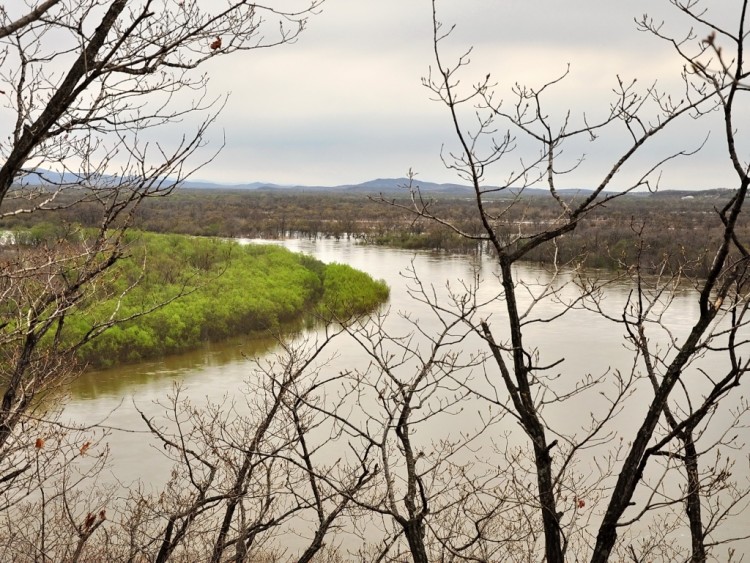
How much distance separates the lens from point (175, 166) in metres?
3.33

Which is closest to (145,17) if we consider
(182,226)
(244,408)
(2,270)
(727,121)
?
(2,270)

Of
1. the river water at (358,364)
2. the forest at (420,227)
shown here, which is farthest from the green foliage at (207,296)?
the forest at (420,227)

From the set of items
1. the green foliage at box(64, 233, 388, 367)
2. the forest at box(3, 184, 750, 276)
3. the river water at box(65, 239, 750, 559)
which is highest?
the forest at box(3, 184, 750, 276)

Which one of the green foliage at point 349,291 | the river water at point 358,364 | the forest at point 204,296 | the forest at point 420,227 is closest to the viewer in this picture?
the river water at point 358,364

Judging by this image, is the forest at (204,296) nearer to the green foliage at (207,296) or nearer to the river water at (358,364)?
the green foliage at (207,296)

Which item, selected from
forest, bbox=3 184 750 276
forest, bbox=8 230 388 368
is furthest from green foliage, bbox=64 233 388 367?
forest, bbox=3 184 750 276

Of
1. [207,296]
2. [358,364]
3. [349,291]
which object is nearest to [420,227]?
[349,291]

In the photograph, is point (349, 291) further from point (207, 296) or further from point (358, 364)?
point (358, 364)

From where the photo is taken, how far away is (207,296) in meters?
20.0

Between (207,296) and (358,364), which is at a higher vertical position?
(207,296)

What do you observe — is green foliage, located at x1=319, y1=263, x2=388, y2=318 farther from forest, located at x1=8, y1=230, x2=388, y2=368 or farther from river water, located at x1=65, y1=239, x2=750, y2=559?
river water, located at x1=65, y1=239, x2=750, y2=559

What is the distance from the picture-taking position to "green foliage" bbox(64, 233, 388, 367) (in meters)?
16.2

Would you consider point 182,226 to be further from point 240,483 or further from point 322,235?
point 240,483

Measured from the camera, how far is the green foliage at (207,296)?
16172mm
